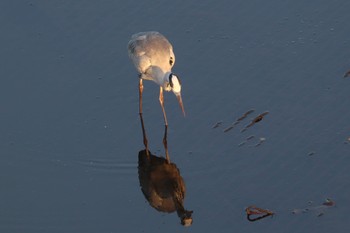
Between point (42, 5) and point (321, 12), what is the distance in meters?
4.53

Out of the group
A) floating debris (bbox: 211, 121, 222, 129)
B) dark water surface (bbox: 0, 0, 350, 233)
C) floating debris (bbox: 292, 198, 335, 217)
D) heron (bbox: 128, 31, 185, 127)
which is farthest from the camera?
heron (bbox: 128, 31, 185, 127)

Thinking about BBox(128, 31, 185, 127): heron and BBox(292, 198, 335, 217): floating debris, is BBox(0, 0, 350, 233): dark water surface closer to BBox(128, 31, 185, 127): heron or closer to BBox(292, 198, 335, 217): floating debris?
BBox(292, 198, 335, 217): floating debris

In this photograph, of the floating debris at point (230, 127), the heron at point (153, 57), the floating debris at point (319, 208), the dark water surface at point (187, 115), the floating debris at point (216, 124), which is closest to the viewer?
the floating debris at point (319, 208)

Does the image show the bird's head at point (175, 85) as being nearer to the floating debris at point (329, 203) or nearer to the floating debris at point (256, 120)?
the floating debris at point (256, 120)

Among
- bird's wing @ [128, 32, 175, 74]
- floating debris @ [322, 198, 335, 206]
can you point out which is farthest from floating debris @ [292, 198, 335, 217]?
bird's wing @ [128, 32, 175, 74]

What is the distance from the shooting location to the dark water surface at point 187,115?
10648 mm

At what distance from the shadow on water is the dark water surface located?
0.32 ft

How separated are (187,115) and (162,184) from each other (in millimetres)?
1225

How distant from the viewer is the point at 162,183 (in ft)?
37.7

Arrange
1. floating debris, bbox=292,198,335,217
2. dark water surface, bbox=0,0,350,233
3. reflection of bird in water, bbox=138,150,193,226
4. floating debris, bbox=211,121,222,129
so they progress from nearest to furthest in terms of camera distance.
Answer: floating debris, bbox=292,198,335,217, dark water surface, bbox=0,0,350,233, reflection of bird in water, bbox=138,150,193,226, floating debris, bbox=211,121,222,129

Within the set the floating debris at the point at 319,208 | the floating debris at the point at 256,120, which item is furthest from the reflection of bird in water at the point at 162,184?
the floating debris at the point at 319,208

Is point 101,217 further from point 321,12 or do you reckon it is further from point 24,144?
point 321,12

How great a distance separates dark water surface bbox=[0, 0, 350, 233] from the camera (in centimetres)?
1065

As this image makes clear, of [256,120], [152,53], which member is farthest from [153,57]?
[256,120]
